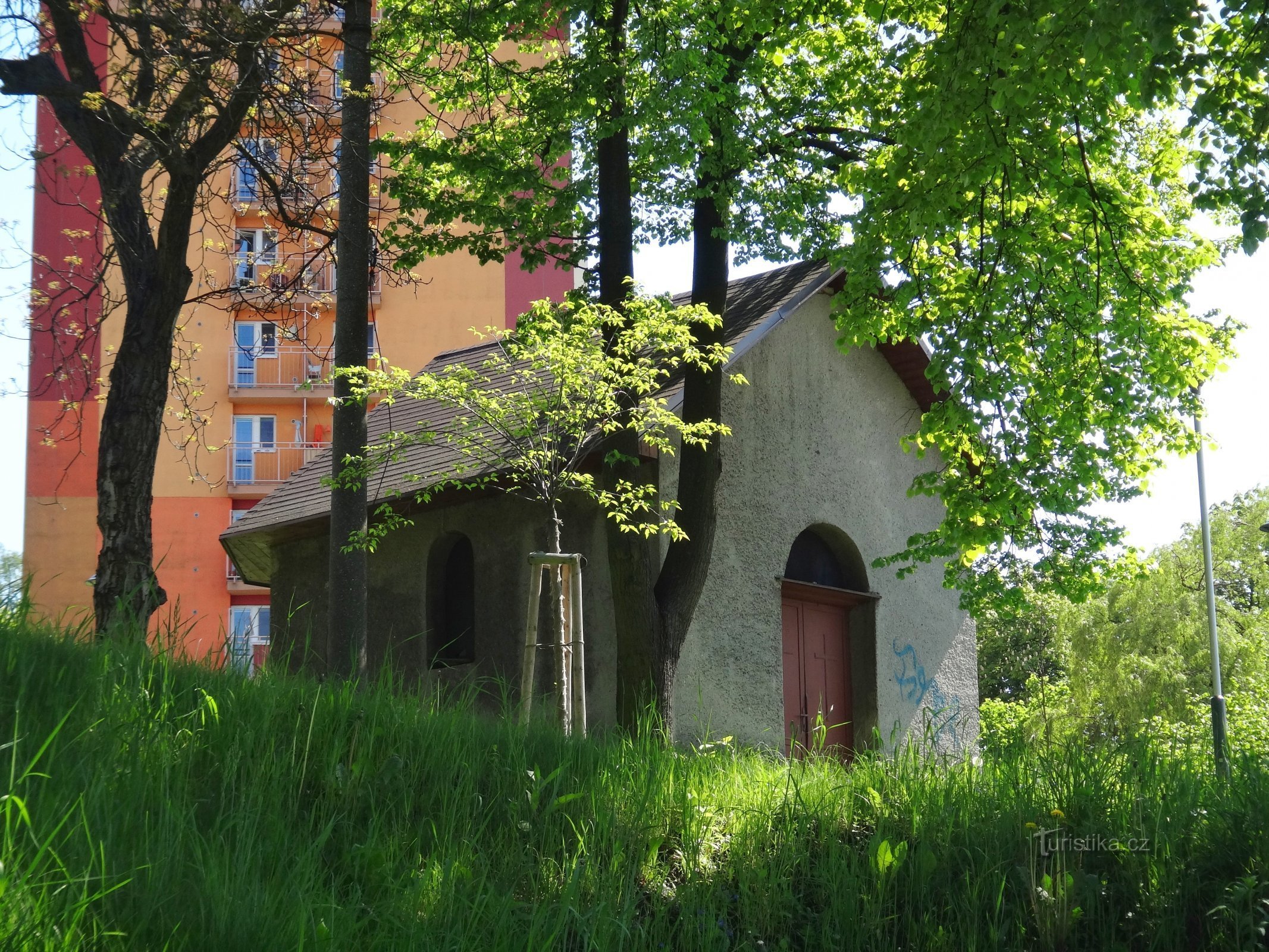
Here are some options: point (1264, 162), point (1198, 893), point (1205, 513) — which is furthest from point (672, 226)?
point (1205, 513)

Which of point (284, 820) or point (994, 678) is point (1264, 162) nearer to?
point (284, 820)

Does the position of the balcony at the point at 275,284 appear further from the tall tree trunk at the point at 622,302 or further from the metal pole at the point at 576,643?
the metal pole at the point at 576,643

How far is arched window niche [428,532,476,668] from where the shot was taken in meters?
14.6

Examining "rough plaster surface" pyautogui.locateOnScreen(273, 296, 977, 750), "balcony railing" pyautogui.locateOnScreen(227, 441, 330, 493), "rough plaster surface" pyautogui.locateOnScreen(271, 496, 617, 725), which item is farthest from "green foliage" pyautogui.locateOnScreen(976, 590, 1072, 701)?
"rough plaster surface" pyautogui.locateOnScreen(271, 496, 617, 725)

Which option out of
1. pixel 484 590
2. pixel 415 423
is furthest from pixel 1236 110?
pixel 415 423

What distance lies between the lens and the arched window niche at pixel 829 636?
48.9ft

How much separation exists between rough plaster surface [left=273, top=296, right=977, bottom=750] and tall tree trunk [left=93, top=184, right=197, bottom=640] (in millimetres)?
4424

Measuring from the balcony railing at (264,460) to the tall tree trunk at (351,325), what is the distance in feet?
88.6

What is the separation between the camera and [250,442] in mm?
36375

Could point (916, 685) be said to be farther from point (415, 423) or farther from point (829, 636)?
point (415, 423)

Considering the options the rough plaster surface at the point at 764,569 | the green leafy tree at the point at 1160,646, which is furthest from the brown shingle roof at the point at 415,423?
the green leafy tree at the point at 1160,646

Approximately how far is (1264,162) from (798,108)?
6.74 meters

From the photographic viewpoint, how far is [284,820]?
182 inches

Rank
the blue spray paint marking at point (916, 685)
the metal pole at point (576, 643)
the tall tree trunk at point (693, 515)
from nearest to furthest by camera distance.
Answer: the metal pole at point (576, 643) < the tall tree trunk at point (693, 515) < the blue spray paint marking at point (916, 685)
